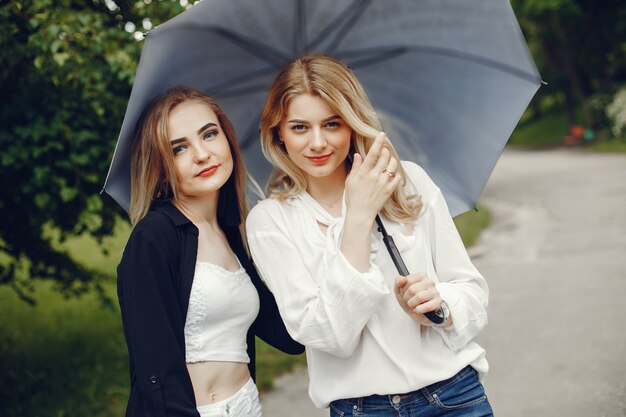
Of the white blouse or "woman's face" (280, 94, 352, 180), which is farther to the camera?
"woman's face" (280, 94, 352, 180)

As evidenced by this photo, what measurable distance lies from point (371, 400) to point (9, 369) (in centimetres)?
488

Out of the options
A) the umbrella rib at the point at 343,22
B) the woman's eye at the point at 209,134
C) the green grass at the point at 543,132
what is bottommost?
the green grass at the point at 543,132

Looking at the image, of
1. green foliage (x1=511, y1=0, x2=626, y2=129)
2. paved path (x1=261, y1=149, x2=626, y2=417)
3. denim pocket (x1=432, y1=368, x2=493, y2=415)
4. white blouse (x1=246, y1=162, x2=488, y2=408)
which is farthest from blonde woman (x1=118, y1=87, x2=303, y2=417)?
green foliage (x1=511, y1=0, x2=626, y2=129)

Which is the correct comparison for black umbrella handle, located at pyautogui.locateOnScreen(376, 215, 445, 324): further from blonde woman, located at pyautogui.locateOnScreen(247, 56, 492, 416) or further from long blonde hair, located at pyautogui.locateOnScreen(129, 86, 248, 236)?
long blonde hair, located at pyautogui.locateOnScreen(129, 86, 248, 236)

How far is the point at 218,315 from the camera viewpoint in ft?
7.75

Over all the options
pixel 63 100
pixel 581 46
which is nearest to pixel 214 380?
pixel 63 100

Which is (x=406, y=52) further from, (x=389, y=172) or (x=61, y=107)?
(x=61, y=107)

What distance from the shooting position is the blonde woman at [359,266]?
2035mm

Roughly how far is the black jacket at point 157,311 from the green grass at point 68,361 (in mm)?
2888

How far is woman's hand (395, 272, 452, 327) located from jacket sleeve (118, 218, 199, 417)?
0.73 metres

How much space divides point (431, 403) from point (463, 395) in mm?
121

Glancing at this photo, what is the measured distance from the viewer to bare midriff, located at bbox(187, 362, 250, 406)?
7.64 ft

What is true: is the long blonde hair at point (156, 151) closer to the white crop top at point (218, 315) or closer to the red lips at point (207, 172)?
the red lips at point (207, 172)

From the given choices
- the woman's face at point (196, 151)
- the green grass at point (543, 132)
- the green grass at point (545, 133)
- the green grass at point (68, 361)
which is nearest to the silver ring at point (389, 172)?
the woman's face at point (196, 151)
